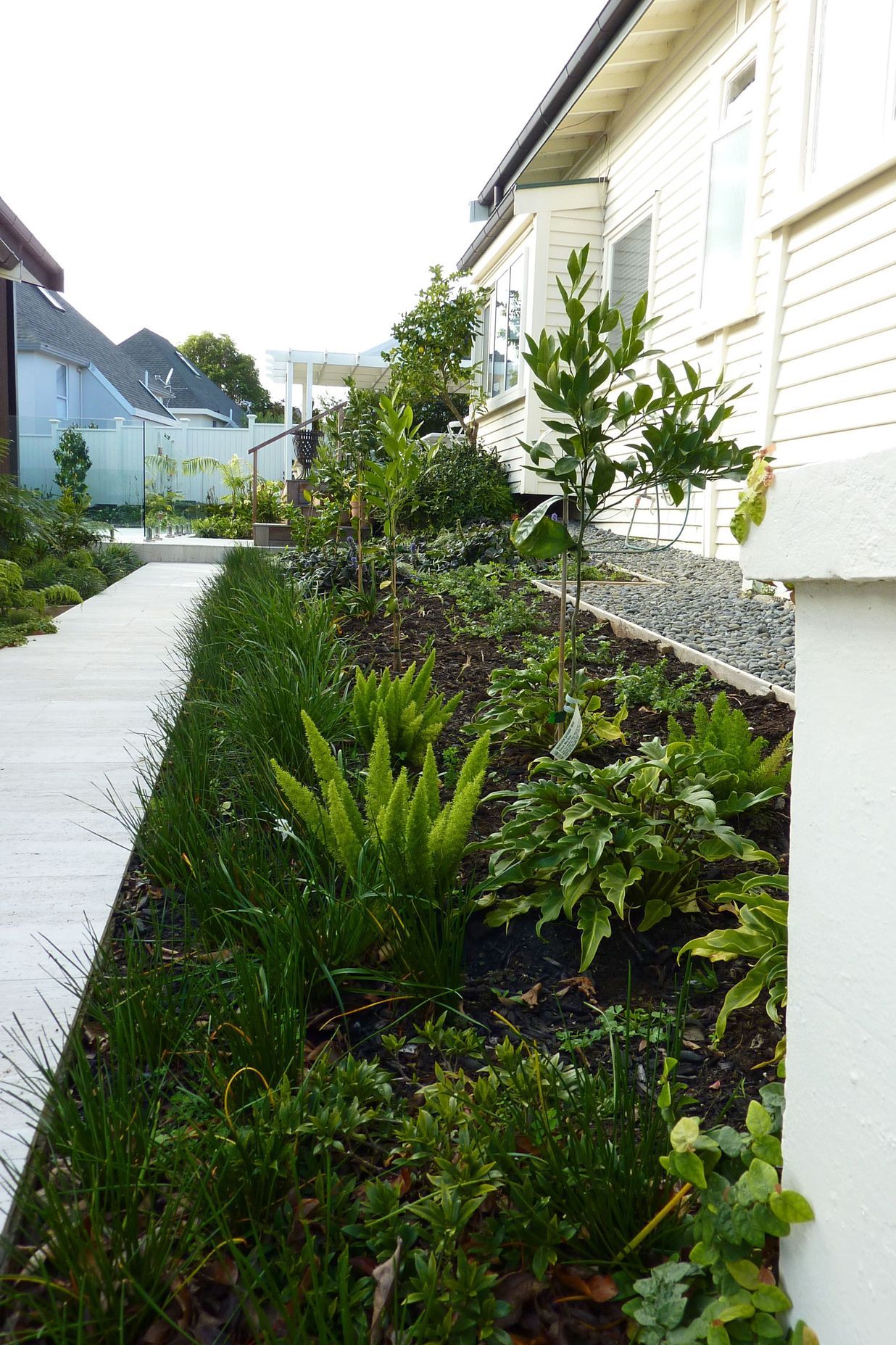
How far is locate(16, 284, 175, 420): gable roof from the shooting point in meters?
23.4

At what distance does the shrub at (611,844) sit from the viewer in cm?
192

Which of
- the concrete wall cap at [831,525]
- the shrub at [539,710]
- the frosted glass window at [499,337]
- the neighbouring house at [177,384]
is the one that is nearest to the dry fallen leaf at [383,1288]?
the concrete wall cap at [831,525]

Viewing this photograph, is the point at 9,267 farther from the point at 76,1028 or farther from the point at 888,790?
the point at 888,790

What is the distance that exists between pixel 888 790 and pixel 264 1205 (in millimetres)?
1009

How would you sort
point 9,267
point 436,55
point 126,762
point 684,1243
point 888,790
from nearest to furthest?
point 888,790 < point 684,1243 < point 126,762 < point 9,267 < point 436,55

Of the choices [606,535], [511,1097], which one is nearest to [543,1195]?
[511,1097]

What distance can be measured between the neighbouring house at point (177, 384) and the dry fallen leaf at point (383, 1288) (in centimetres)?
3838

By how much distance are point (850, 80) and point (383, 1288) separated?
19.2 feet

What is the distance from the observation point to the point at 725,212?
23.7ft

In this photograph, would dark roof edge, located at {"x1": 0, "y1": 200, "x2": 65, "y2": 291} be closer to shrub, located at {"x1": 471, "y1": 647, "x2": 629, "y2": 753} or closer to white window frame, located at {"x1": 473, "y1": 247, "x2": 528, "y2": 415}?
white window frame, located at {"x1": 473, "y1": 247, "x2": 528, "y2": 415}

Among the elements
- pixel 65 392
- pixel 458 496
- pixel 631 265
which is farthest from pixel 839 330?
pixel 65 392

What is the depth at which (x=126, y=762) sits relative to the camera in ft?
11.9

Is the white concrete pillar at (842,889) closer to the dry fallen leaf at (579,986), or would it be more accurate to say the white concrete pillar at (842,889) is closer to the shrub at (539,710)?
the dry fallen leaf at (579,986)

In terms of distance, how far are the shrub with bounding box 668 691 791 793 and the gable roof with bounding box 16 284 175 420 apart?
23.1m
